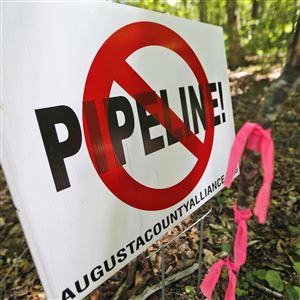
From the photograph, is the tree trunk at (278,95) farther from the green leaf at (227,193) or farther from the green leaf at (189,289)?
the green leaf at (227,193)

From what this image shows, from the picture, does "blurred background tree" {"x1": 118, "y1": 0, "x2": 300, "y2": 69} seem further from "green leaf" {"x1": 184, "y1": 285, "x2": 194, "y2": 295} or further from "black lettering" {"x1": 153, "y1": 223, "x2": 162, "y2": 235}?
"black lettering" {"x1": 153, "y1": 223, "x2": 162, "y2": 235}

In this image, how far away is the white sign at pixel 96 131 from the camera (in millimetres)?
624

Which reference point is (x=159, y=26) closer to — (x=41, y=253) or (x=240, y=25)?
(x=41, y=253)

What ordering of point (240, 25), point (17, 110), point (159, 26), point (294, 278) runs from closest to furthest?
point (17, 110)
point (159, 26)
point (294, 278)
point (240, 25)

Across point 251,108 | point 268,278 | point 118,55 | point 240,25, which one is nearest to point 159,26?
point 118,55

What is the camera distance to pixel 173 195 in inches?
40.0

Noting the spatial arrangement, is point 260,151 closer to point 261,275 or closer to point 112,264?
point 112,264

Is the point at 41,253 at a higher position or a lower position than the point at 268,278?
higher

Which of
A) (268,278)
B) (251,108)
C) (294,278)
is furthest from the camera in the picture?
(251,108)

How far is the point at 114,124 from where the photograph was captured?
0.81 metres

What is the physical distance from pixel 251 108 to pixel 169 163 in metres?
2.85

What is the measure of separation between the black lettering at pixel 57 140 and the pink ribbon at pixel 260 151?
384 mm

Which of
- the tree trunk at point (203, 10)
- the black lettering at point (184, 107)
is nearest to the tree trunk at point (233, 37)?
the tree trunk at point (203, 10)

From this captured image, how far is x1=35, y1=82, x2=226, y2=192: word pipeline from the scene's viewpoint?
2.21ft
